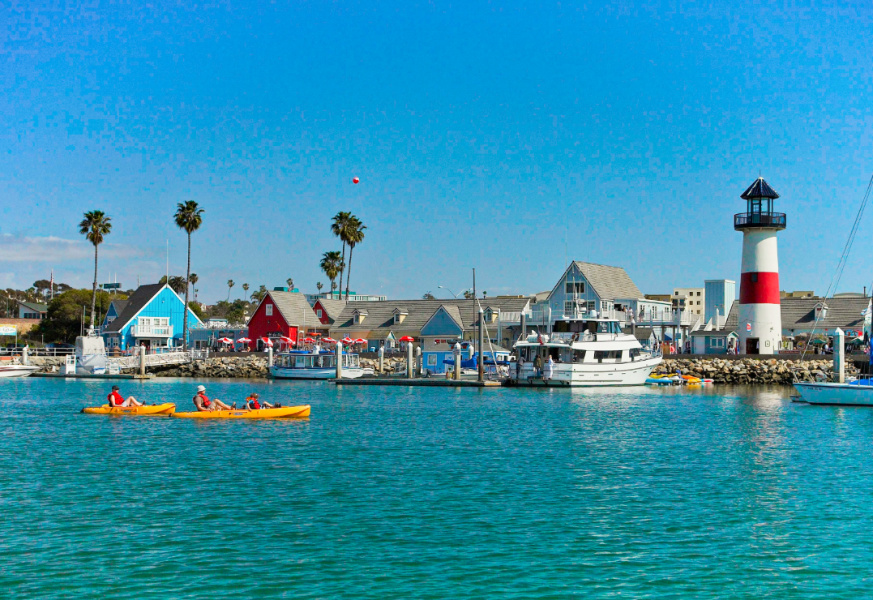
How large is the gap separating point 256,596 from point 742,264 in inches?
2372

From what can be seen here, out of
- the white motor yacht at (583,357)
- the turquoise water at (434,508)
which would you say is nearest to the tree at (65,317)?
the white motor yacht at (583,357)

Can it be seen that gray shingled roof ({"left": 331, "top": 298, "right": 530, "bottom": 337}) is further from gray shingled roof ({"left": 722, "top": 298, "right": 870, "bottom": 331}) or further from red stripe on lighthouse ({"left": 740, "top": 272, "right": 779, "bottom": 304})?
red stripe on lighthouse ({"left": 740, "top": 272, "right": 779, "bottom": 304})

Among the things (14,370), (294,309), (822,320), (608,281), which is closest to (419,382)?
(608,281)

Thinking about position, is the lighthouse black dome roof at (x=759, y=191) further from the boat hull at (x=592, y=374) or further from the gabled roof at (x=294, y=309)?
the gabled roof at (x=294, y=309)

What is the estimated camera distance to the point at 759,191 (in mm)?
68188

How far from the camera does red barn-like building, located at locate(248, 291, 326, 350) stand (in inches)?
3856

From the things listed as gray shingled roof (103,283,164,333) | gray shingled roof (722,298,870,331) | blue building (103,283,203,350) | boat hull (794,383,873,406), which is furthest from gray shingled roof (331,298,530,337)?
boat hull (794,383,873,406)

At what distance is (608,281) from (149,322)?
51.8 m

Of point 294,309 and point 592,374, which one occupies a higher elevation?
point 294,309

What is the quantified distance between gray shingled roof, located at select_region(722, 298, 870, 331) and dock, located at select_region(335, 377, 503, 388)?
96.8 feet

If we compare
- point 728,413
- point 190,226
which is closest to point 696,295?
point 190,226

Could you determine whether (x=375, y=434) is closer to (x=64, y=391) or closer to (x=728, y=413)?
(x=728, y=413)

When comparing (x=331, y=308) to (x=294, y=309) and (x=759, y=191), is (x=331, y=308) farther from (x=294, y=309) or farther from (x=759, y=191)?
(x=759, y=191)

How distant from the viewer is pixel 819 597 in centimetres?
1569
